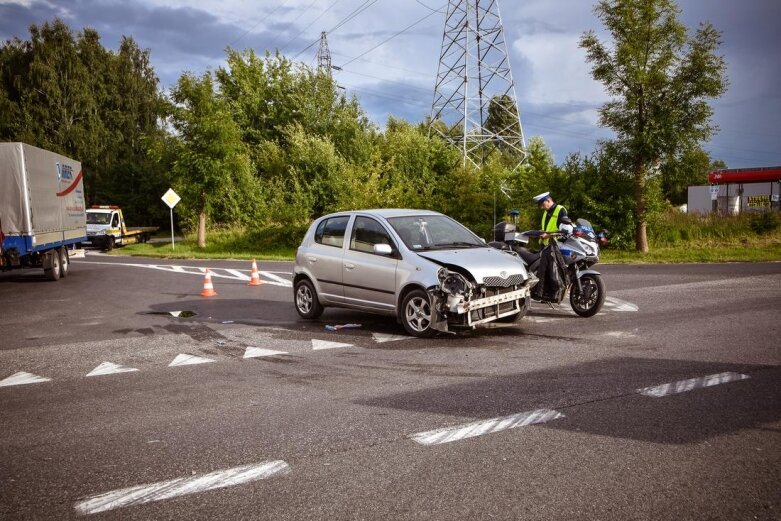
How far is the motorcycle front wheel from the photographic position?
30.5 ft

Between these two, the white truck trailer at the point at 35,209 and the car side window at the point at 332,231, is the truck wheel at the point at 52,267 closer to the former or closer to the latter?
the white truck trailer at the point at 35,209

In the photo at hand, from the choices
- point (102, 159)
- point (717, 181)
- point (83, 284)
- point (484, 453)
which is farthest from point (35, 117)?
point (484, 453)

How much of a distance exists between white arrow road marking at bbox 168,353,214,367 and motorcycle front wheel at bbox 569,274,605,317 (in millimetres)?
5569

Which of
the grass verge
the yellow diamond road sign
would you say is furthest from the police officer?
the yellow diamond road sign

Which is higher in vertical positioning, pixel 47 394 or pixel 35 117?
pixel 35 117

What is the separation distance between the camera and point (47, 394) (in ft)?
19.6

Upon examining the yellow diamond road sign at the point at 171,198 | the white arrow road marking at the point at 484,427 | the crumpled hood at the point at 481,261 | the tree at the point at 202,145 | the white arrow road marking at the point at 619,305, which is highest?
the tree at the point at 202,145

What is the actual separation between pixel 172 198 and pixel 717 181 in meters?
37.4

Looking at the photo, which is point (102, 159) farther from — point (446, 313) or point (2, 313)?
point (446, 313)

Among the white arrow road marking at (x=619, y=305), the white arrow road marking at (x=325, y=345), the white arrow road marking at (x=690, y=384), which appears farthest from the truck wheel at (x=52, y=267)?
the white arrow road marking at (x=690, y=384)

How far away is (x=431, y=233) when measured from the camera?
9008 millimetres

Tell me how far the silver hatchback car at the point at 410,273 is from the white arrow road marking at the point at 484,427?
3.02 meters

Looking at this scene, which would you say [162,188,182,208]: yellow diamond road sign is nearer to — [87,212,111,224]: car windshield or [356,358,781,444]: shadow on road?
[87,212,111,224]: car windshield

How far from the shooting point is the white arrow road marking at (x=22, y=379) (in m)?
6.43
